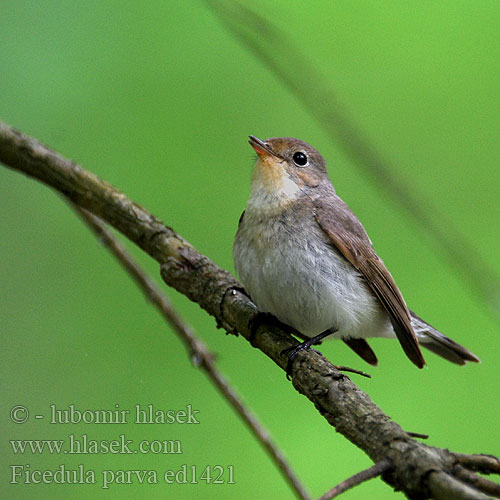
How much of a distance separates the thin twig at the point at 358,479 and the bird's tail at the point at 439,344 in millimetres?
2302

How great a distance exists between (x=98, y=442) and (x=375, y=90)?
3.05 meters

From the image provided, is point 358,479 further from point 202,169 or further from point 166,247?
point 202,169

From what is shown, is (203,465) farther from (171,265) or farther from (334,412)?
(334,412)

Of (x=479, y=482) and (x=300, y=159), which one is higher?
(x=300, y=159)

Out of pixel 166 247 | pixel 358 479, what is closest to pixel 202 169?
pixel 166 247

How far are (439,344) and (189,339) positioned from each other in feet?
5.30

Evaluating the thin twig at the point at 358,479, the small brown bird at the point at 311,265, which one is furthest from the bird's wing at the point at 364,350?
the thin twig at the point at 358,479

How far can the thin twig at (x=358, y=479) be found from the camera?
5.64 ft

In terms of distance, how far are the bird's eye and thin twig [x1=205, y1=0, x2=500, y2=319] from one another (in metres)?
1.15

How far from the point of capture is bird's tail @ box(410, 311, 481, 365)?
13.5 ft

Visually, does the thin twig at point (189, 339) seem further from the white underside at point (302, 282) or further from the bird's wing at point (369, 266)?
the bird's wing at point (369, 266)

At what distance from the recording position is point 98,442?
3963 mm

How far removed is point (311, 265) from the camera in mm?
3600

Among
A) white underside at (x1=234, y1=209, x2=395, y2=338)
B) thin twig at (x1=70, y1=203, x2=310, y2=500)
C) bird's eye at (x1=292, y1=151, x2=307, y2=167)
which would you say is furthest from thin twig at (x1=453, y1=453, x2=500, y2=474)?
bird's eye at (x1=292, y1=151, x2=307, y2=167)
